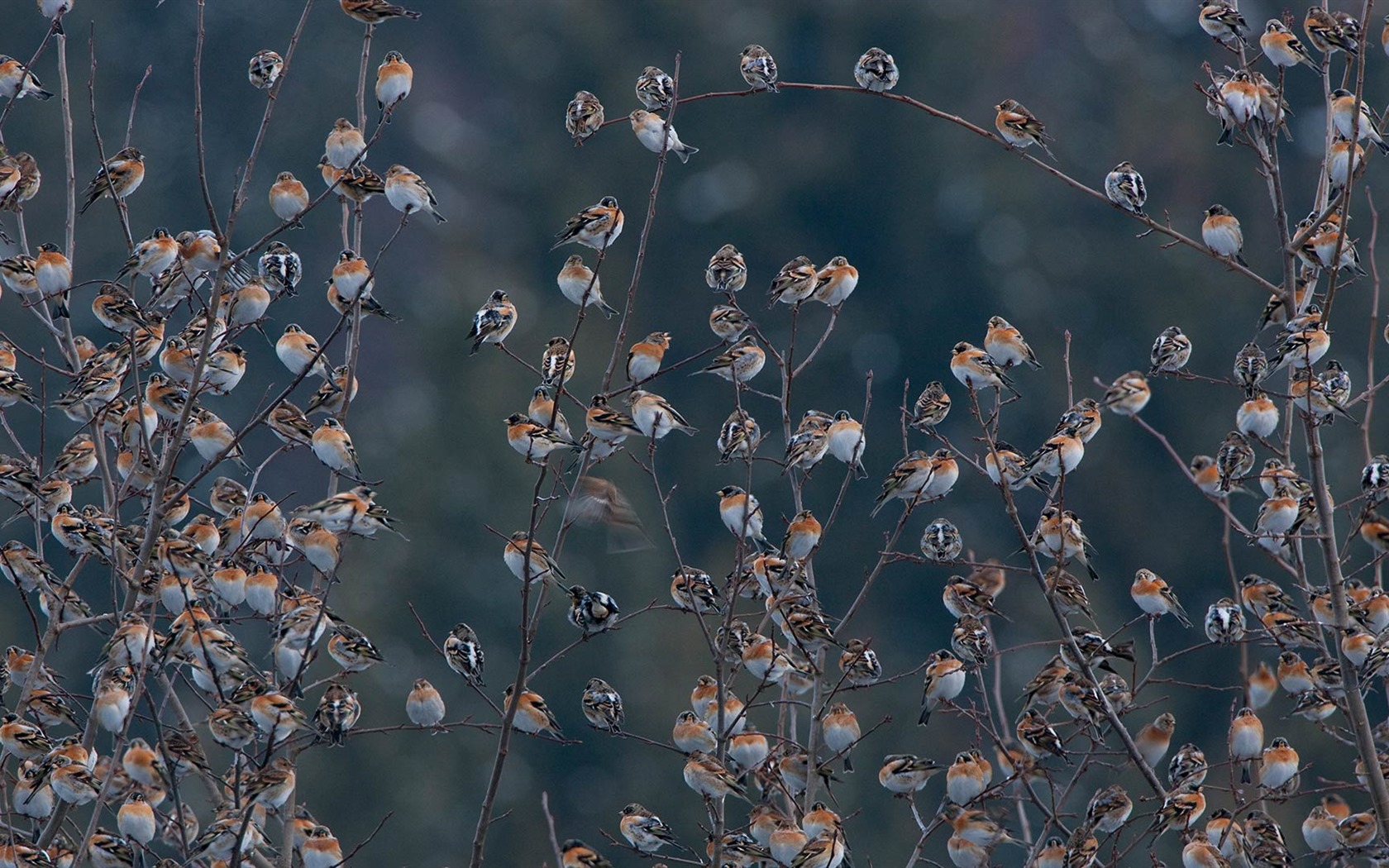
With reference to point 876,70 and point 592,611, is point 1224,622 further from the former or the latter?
point 876,70

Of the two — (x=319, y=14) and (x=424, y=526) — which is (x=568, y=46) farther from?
(x=424, y=526)

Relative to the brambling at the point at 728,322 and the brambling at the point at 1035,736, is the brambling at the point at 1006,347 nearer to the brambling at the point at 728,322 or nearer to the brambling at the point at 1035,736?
the brambling at the point at 728,322

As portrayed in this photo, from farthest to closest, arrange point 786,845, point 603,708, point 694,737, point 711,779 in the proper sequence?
point 603,708 < point 694,737 < point 711,779 < point 786,845

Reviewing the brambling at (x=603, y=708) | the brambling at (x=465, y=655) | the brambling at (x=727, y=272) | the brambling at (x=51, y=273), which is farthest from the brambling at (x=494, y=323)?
the brambling at (x=51, y=273)

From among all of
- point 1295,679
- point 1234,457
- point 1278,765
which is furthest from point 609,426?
point 1278,765

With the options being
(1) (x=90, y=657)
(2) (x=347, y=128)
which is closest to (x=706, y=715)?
(2) (x=347, y=128)

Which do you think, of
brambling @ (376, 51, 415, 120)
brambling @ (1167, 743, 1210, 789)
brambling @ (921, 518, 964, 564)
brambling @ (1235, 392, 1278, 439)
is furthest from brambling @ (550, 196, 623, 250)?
brambling @ (1167, 743, 1210, 789)

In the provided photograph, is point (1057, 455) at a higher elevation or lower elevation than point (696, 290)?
higher
